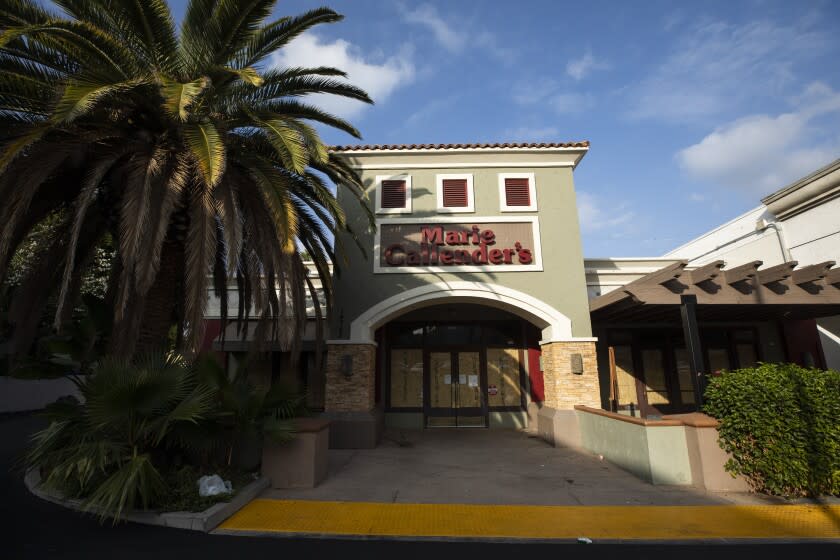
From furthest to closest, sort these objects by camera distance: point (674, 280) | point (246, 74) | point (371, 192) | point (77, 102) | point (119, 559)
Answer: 1. point (371, 192)
2. point (674, 280)
3. point (246, 74)
4. point (77, 102)
5. point (119, 559)

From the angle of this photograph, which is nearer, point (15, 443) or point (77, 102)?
point (77, 102)

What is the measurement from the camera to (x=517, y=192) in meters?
12.7

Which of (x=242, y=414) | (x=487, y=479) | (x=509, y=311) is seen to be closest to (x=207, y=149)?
(x=242, y=414)

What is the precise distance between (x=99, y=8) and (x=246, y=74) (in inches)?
123

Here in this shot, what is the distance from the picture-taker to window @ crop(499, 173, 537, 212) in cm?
1249

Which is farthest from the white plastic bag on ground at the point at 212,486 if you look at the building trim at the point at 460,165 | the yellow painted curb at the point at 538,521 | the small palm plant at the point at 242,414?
the building trim at the point at 460,165

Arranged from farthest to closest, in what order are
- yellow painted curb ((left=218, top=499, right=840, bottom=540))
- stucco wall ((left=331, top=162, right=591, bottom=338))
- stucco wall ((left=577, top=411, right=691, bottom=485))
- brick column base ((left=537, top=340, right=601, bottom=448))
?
stucco wall ((left=331, top=162, right=591, bottom=338))
brick column base ((left=537, top=340, right=601, bottom=448))
stucco wall ((left=577, top=411, right=691, bottom=485))
yellow painted curb ((left=218, top=499, right=840, bottom=540))

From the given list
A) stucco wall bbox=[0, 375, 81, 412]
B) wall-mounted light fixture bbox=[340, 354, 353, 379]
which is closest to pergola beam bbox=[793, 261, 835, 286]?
wall-mounted light fixture bbox=[340, 354, 353, 379]

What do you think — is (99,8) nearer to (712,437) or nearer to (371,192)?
(371,192)

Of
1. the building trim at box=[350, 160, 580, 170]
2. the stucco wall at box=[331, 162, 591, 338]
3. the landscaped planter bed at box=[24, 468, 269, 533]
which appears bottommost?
the landscaped planter bed at box=[24, 468, 269, 533]

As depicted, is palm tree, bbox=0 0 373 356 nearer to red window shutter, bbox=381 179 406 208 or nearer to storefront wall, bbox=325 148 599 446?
storefront wall, bbox=325 148 599 446

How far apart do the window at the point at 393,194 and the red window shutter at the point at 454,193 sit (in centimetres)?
112

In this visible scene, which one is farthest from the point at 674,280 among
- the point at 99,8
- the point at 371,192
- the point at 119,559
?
the point at 99,8

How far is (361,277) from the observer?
1204 centimetres
